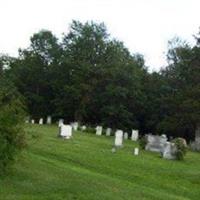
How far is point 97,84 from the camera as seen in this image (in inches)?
2482

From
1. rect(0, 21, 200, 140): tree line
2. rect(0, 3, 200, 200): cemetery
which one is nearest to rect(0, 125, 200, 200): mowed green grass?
rect(0, 3, 200, 200): cemetery

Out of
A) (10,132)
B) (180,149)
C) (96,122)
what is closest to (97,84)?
(96,122)

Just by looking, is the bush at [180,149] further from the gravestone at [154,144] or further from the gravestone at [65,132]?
the gravestone at [65,132]

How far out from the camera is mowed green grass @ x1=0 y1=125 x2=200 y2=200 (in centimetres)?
1464

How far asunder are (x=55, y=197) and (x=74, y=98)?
48478 mm

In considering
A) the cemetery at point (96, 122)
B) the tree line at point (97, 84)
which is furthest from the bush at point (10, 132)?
the tree line at point (97, 84)

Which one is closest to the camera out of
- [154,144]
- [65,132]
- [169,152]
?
[169,152]

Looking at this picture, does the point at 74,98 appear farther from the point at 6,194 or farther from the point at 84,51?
the point at 6,194

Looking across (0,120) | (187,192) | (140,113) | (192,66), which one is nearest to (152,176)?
(187,192)

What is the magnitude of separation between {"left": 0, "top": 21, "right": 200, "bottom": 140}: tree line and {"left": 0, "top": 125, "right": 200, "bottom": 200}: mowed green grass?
93.5ft

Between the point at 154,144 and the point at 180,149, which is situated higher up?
the point at 154,144

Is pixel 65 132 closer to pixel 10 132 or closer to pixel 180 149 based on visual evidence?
pixel 180 149

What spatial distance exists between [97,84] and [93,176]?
148 feet

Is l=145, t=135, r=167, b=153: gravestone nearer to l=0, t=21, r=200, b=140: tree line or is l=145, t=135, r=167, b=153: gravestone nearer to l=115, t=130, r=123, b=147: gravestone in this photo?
l=115, t=130, r=123, b=147: gravestone
